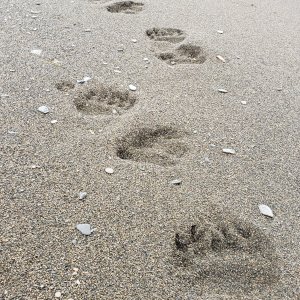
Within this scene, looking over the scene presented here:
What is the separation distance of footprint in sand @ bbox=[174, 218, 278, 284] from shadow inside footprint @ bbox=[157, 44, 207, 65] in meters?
1.80

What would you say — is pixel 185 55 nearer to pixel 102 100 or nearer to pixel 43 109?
pixel 102 100

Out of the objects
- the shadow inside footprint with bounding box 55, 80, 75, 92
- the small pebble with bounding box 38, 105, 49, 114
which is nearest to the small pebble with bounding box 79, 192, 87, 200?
the small pebble with bounding box 38, 105, 49, 114

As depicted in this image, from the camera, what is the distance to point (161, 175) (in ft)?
7.45

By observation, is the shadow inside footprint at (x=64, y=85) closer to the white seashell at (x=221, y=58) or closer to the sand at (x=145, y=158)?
the sand at (x=145, y=158)

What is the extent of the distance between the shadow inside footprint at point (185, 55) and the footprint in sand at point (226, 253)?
180 centimetres

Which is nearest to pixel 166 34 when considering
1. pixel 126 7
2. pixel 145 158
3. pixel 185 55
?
pixel 185 55

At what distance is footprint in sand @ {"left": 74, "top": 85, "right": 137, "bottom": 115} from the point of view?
2.76 m

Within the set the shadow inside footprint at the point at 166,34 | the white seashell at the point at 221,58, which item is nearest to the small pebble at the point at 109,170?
the white seashell at the point at 221,58

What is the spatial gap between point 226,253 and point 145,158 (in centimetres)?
75

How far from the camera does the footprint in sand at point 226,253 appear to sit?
1813mm

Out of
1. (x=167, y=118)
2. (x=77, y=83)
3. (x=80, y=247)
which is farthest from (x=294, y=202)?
(x=77, y=83)

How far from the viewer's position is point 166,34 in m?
3.87

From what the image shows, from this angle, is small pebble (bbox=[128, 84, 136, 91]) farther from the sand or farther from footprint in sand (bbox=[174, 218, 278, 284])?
footprint in sand (bbox=[174, 218, 278, 284])

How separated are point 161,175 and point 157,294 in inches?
28.9
